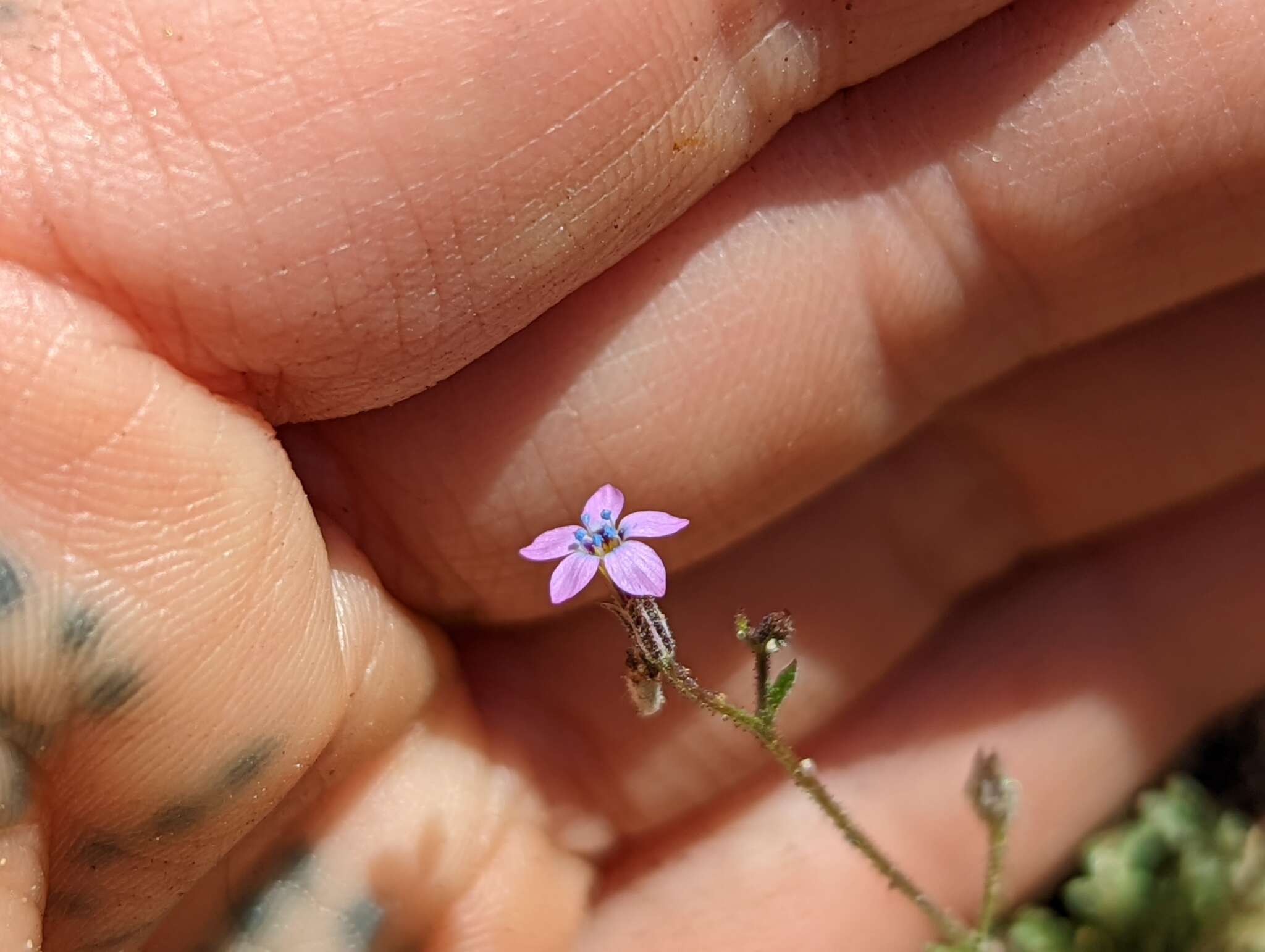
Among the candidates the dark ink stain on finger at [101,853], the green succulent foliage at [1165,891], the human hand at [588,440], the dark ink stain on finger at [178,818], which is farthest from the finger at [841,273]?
the green succulent foliage at [1165,891]

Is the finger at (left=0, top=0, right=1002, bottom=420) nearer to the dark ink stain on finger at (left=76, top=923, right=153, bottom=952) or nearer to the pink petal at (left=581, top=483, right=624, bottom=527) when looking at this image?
the pink petal at (left=581, top=483, right=624, bottom=527)

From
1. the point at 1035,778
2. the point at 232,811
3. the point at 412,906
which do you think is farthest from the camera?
the point at 1035,778

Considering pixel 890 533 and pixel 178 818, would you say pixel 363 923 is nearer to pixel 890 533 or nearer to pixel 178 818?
pixel 178 818

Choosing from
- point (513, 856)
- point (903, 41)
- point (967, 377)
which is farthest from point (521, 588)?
point (903, 41)

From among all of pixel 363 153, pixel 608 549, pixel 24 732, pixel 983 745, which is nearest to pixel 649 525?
pixel 608 549

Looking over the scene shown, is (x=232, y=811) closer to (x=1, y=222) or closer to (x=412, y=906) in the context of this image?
(x=412, y=906)
